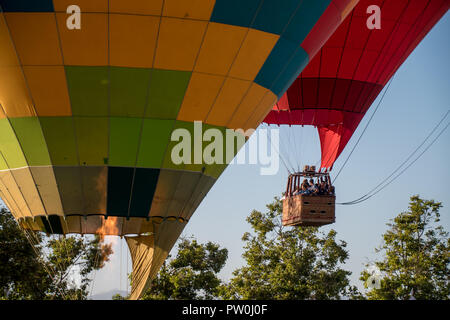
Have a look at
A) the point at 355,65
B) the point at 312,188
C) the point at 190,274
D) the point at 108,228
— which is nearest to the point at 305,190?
the point at 312,188

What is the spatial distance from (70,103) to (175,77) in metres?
1.25

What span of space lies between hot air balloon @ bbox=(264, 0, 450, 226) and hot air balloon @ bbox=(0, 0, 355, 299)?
16.8 ft

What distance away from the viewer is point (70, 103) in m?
8.37

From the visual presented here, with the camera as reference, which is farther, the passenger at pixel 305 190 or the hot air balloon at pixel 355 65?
the hot air balloon at pixel 355 65

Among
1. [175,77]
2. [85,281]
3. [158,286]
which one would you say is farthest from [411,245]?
[175,77]

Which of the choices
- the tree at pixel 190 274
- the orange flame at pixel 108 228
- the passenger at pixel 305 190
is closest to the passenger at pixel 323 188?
the passenger at pixel 305 190

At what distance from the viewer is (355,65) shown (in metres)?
14.4

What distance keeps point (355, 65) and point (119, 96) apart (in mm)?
7130

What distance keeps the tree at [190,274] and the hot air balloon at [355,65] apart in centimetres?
1108

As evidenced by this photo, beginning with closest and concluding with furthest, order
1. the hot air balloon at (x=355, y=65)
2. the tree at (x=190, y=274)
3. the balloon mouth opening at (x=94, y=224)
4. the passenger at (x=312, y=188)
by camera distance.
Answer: the balloon mouth opening at (x=94, y=224) < the passenger at (x=312, y=188) < the hot air balloon at (x=355, y=65) < the tree at (x=190, y=274)

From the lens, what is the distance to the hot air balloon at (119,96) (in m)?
8.12

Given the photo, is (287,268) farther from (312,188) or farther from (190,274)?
(312,188)

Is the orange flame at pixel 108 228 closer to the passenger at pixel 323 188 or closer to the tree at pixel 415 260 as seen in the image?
the passenger at pixel 323 188

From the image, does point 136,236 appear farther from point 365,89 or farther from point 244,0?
point 365,89
